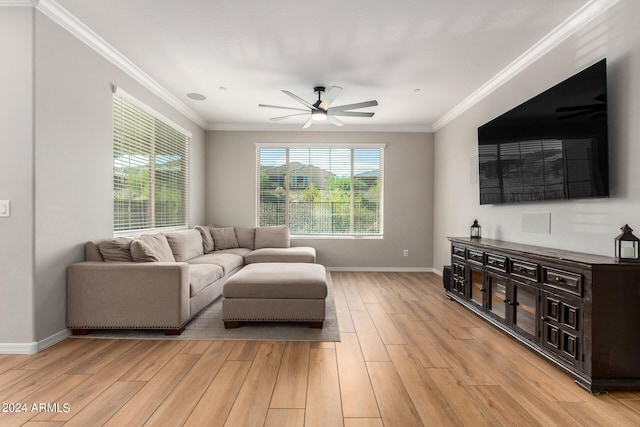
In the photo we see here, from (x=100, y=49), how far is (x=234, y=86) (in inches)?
58.1

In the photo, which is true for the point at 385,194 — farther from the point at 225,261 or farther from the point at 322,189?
the point at 225,261

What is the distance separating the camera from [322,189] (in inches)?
246

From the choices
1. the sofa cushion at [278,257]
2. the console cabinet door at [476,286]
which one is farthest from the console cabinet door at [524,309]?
the sofa cushion at [278,257]

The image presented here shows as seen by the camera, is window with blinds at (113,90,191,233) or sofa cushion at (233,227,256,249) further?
sofa cushion at (233,227,256,249)

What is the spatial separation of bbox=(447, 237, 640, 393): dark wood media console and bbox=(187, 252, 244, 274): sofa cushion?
10.5 feet

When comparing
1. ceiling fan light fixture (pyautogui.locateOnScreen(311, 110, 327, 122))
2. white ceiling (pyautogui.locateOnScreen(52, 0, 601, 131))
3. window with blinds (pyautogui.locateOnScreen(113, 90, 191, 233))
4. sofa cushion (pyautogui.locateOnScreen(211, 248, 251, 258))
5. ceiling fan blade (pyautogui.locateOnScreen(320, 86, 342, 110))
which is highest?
white ceiling (pyautogui.locateOnScreen(52, 0, 601, 131))

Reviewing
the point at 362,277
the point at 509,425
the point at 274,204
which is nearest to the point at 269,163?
the point at 274,204

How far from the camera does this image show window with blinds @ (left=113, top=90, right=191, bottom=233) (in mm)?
3566

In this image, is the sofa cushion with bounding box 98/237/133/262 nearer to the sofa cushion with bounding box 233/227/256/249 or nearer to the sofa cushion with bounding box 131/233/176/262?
the sofa cushion with bounding box 131/233/176/262

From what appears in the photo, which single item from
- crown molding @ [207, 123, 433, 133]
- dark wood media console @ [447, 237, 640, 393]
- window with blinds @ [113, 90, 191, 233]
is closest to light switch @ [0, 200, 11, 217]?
window with blinds @ [113, 90, 191, 233]

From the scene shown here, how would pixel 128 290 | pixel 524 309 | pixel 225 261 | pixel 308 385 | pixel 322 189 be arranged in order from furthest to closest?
1. pixel 322 189
2. pixel 225 261
3. pixel 128 290
4. pixel 524 309
5. pixel 308 385

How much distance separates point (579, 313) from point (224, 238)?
479 cm

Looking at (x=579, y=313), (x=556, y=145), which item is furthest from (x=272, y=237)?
(x=579, y=313)

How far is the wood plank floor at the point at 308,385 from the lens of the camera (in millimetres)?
1741
